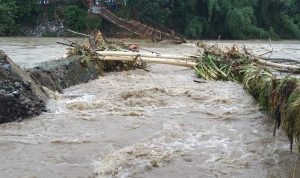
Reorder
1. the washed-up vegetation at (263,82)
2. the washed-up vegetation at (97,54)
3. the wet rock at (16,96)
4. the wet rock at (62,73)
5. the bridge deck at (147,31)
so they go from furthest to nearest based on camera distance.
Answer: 1. the bridge deck at (147,31)
2. the washed-up vegetation at (97,54)
3. the wet rock at (62,73)
4. the wet rock at (16,96)
5. the washed-up vegetation at (263,82)

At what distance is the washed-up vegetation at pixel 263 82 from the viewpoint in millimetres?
5062

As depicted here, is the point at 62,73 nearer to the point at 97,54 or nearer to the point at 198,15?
the point at 97,54

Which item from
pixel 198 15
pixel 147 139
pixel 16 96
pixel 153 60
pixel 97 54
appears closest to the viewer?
pixel 147 139

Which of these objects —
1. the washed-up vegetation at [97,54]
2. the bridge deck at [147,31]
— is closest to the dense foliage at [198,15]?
the bridge deck at [147,31]

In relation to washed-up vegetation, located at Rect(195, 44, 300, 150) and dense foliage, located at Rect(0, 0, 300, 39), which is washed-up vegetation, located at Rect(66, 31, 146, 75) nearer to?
washed-up vegetation, located at Rect(195, 44, 300, 150)

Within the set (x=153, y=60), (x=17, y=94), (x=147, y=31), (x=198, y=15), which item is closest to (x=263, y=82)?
(x=17, y=94)

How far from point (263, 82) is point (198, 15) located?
29906mm

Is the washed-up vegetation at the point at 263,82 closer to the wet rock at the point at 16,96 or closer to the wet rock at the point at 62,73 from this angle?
the wet rock at the point at 62,73

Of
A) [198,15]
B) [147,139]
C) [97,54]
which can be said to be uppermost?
[198,15]

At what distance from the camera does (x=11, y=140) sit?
5.78 metres

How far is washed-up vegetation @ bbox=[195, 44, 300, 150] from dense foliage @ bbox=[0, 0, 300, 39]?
22.5m

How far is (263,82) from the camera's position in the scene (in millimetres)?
7590

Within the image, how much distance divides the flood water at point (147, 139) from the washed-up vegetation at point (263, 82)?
1.06ft

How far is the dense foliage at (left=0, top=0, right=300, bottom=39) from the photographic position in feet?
113
